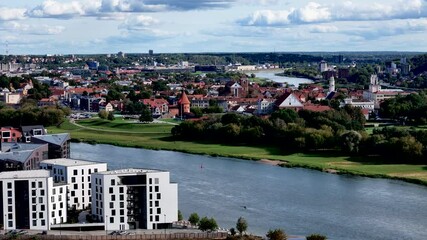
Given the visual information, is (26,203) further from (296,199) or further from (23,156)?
(296,199)

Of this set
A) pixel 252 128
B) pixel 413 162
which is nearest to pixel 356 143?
pixel 413 162

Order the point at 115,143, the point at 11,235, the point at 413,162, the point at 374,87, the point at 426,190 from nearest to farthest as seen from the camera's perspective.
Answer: the point at 11,235
the point at 426,190
the point at 413,162
the point at 115,143
the point at 374,87

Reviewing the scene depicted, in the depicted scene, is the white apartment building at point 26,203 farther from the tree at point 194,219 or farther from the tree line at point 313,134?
the tree line at point 313,134

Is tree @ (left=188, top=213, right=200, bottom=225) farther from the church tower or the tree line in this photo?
the church tower

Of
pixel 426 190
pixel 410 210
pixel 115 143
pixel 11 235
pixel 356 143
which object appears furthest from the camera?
Answer: pixel 115 143

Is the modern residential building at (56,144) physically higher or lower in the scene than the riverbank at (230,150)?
higher

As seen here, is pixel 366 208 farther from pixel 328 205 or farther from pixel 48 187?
pixel 48 187

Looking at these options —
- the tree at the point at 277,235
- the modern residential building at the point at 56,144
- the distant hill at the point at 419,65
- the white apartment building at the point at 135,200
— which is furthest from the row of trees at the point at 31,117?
the distant hill at the point at 419,65
